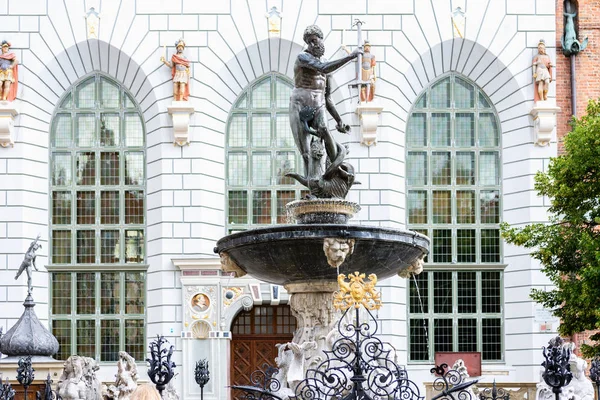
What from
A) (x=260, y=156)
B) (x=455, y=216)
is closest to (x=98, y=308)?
(x=260, y=156)

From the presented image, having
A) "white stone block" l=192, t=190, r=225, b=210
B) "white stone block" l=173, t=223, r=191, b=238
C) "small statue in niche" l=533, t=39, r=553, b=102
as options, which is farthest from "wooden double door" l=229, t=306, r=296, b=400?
"small statue in niche" l=533, t=39, r=553, b=102

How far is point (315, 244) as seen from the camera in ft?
54.6

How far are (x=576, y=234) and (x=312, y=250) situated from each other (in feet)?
36.2

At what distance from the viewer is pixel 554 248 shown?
85.4 ft

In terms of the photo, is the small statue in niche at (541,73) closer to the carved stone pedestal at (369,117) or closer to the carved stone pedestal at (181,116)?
the carved stone pedestal at (369,117)

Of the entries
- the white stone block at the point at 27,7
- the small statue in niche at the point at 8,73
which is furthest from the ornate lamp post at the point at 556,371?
the white stone block at the point at 27,7

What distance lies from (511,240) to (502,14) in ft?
32.3

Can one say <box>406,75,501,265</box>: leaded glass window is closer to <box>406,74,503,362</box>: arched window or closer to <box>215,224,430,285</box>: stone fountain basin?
<box>406,74,503,362</box>: arched window

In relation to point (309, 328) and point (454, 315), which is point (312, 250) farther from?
point (454, 315)

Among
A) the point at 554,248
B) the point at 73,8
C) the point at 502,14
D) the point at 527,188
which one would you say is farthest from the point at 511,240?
the point at 73,8

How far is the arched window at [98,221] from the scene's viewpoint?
33969mm

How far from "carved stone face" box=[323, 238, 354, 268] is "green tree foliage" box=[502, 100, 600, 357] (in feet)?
31.7

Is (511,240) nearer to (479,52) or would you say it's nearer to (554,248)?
(554,248)

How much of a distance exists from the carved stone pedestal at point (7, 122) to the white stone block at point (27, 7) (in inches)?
107
